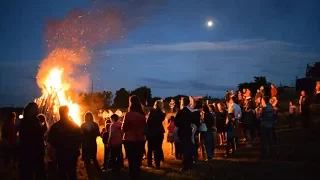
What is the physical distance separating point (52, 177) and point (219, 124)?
7.05 meters

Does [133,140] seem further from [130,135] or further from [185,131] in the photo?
[185,131]

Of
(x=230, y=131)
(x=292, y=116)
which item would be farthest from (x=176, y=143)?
(x=292, y=116)

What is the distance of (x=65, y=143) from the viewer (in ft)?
32.4

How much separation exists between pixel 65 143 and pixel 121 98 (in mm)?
61523

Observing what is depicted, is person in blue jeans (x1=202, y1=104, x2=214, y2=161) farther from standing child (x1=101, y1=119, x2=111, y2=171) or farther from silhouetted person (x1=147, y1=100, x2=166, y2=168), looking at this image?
standing child (x1=101, y1=119, x2=111, y2=171)

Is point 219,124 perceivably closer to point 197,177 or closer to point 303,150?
point 303,150

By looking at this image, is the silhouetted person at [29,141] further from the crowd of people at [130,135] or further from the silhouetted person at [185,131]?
the silhouetted person at [185,131]

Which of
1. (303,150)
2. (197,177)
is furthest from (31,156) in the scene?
(303,150)

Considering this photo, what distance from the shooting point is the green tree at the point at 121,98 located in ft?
227

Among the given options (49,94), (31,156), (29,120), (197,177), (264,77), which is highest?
(264,77)

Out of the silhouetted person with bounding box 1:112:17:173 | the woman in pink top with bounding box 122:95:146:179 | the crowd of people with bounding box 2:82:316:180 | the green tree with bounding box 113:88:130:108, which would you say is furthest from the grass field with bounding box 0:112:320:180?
the green tree with bounding box 113:88:130:108

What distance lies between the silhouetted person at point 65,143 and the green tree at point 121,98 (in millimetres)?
57973

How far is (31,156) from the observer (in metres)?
10.2

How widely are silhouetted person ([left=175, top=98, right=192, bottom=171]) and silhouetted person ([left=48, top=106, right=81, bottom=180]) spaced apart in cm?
416
